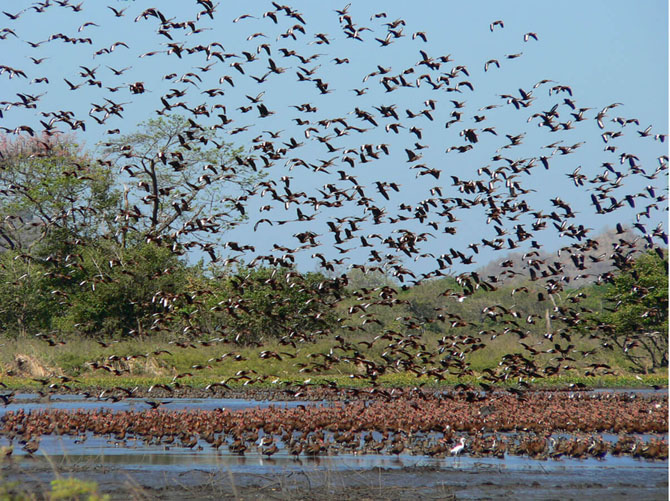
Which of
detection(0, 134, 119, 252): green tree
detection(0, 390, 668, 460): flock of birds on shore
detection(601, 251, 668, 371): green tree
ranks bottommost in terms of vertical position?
detection(0, 390, 668, 460): flock of birds on shore

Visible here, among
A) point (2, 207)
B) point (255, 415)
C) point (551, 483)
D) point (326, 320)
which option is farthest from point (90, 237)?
point (551, 483)

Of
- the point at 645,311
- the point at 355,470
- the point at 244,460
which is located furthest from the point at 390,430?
the point at 645,311

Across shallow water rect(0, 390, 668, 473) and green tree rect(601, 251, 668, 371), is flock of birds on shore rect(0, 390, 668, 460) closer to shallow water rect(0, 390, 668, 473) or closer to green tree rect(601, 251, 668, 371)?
shallow water rect(0, 390, 668, 473)

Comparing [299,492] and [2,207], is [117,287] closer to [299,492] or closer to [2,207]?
[2,207]

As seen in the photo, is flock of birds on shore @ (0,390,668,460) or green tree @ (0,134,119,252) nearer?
flock of birds on shore @ (0,390,668,460)

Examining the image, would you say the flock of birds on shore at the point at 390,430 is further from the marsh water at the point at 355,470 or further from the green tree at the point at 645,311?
the green tree at the point at 645,311

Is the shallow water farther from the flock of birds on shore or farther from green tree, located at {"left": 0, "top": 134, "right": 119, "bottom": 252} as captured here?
green tree, located at {"left": 0, "top": 134, "right": 119, "bottom": 252}

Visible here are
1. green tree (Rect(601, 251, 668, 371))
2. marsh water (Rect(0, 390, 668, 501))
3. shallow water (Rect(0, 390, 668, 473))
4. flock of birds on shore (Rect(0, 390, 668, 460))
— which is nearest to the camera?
marsh water (Rect(0, 390, 668, 501))

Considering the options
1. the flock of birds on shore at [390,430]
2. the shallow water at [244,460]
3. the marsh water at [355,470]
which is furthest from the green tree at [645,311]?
the marsh water at [355,470]

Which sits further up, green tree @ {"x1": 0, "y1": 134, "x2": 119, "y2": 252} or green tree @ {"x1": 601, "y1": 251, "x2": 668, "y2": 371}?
green tree @ {"x1": 0, "y1": 134, "x2": 119, "y2": 252}

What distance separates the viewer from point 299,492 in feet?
45.4

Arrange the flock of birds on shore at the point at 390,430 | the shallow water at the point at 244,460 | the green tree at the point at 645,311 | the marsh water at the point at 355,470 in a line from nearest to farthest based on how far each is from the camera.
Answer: the marsh water at the point at 355,470 < the shallow water at the point at 244,460 < the flock of birds on shore at the point at 390,430 < the green tree at the point at 645,311

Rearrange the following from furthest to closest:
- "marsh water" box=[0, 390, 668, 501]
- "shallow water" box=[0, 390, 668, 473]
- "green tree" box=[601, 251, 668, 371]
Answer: "green tree" box=[601, 251, 668, 371] < "shallow water" box=[0, 390, 668, 473] < "marsh water" box=[0, 390, 668, 501]

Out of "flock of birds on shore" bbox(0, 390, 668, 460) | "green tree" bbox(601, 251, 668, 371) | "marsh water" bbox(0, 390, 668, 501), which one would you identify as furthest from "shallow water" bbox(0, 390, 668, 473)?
"green tree" bbox(601, 251, 668, 371)
